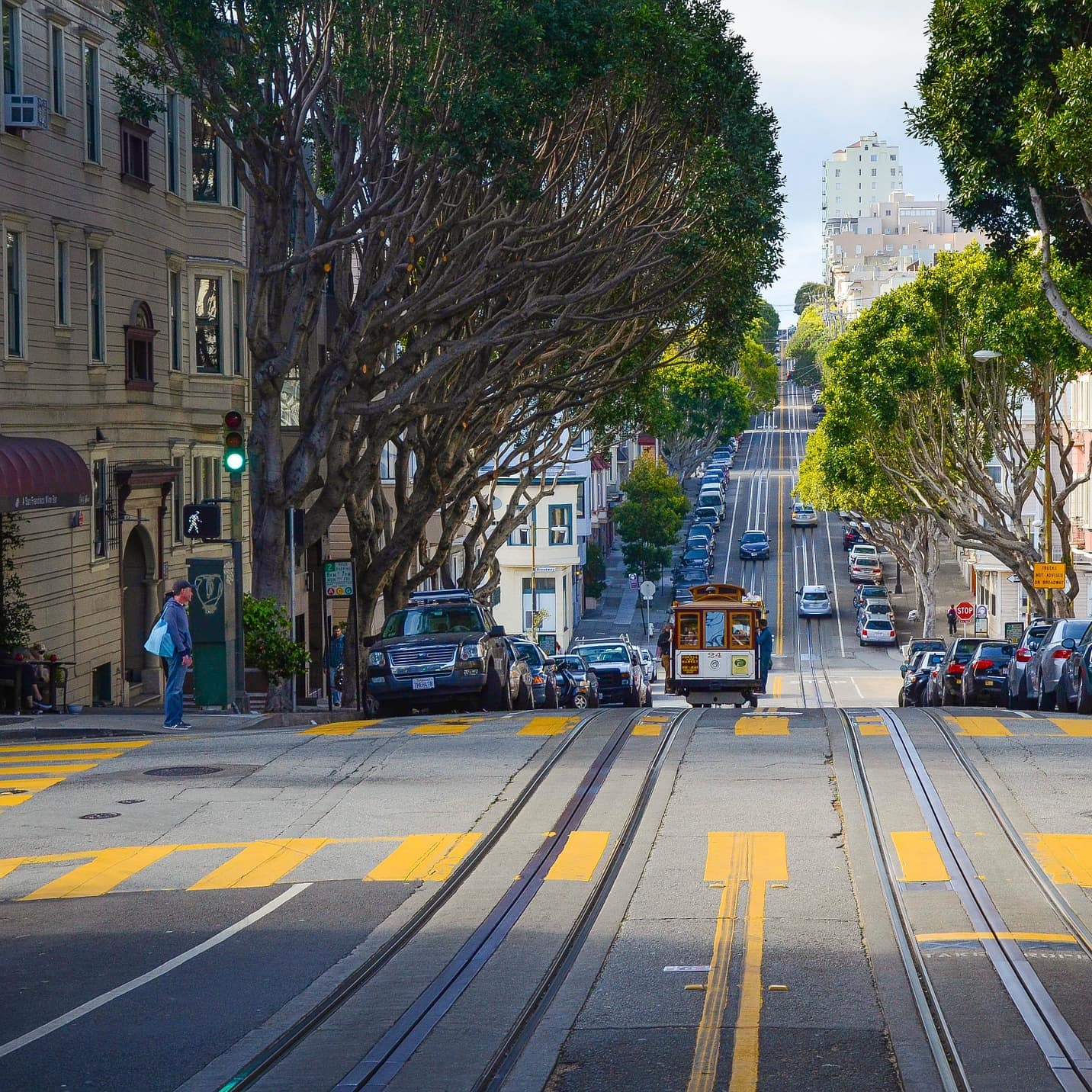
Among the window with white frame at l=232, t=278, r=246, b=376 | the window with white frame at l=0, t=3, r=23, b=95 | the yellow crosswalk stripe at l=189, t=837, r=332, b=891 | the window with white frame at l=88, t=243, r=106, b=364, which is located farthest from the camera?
the window with white frame at l=232, t=278, r=246, b=376

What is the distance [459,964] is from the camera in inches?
404

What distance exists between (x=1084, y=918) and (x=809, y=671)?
57.0 m

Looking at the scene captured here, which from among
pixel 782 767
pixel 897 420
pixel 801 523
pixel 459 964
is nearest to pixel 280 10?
pixel 782 767

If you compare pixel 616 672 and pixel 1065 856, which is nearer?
pixel 1065 856

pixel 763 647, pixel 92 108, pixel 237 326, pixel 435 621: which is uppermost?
pixel 92 108

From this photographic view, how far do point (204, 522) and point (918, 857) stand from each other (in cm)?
1259

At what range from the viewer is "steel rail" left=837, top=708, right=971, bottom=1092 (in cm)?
813

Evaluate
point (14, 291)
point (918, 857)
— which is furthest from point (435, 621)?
point (918, 857)

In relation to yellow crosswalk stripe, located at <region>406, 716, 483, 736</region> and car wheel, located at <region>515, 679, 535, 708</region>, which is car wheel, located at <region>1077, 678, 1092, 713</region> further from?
car wheel, located at <region>515, 679, 535, 708</region>

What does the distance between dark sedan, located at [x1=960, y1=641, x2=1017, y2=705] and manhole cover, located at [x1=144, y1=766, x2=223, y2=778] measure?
54.9ft

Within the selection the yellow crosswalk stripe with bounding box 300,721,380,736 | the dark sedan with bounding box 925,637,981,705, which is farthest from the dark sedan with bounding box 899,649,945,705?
the yellow crosswalk stripe with bounding box 300,721,380,736

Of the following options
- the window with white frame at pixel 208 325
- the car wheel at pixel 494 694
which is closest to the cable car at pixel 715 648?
the window with white frame at pixel 208 325

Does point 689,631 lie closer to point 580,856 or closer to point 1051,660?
point 1051,660

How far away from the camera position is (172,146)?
33062mm
